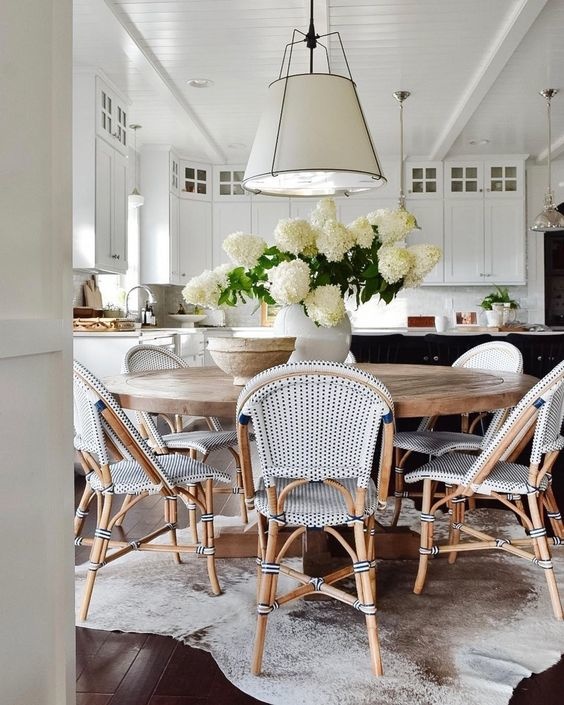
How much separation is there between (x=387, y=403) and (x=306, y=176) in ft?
4.26

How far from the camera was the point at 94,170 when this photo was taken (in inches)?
197

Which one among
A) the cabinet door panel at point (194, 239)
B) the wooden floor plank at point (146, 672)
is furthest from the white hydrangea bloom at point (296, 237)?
the cabinet door panel at point (194, 239)

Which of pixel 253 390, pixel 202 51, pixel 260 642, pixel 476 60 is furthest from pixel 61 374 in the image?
pixel 476 60

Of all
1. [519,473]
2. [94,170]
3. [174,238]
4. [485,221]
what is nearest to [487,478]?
[519,473]

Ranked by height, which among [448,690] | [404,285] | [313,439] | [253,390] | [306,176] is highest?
[306,176]

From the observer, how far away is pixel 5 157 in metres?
0.93

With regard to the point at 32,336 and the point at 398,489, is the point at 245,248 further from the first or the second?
the point at 32,336

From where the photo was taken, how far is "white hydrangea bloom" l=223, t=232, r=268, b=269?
8.37 feet

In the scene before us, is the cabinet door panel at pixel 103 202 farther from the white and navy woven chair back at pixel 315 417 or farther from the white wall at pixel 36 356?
the white wall at pixel 36 356

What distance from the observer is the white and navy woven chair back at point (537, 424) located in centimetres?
210

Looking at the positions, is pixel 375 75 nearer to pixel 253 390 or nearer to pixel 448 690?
pixel 253 390

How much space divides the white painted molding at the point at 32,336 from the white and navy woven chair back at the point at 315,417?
0.79 metres

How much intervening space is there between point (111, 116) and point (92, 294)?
1.42m

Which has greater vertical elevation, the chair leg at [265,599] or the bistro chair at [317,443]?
the bistro chair at [317,443]
